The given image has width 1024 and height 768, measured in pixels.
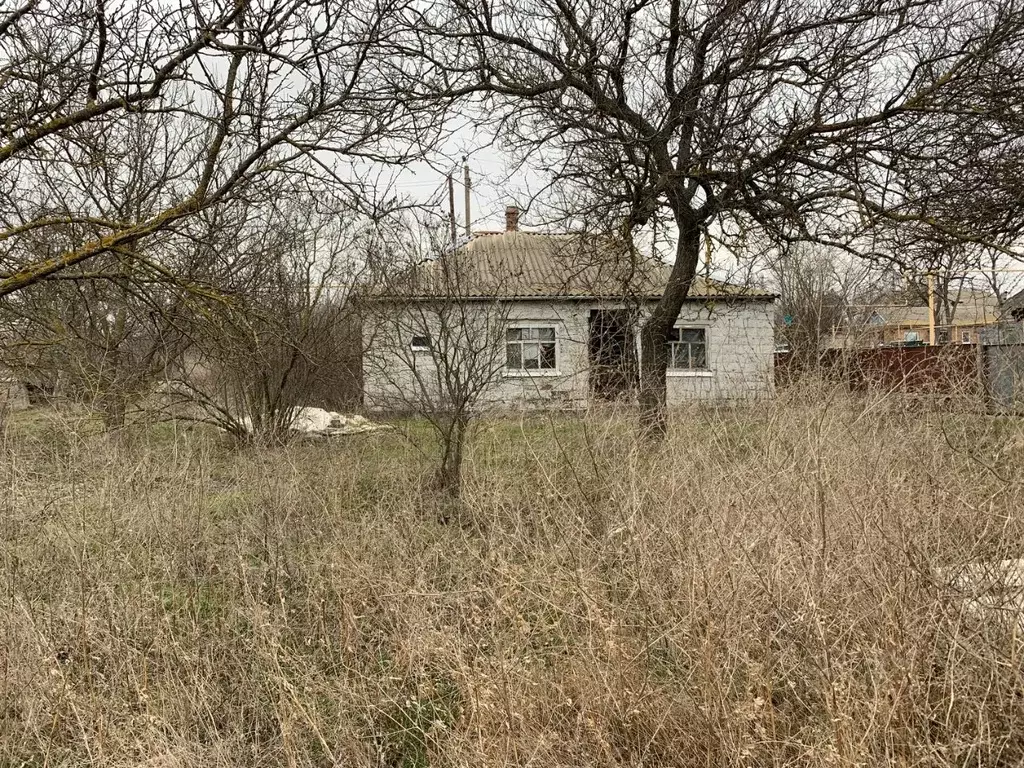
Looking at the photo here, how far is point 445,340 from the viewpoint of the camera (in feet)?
21.3

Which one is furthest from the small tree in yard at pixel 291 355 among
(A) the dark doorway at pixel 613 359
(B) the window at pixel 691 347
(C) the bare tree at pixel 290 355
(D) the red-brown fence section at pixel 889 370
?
(B) the window at pixel 691 347

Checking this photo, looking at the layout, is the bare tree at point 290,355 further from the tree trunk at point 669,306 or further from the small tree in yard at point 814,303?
the small tree in yard at point 814,303

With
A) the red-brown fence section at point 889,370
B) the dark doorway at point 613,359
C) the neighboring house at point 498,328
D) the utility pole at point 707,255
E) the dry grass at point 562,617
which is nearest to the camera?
the dry grass at point 562,617

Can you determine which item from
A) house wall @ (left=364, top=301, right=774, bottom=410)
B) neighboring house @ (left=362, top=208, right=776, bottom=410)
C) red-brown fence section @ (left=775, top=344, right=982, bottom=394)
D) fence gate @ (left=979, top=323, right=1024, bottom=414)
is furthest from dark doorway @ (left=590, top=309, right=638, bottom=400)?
fence gate @ (left=979, top=323, right=1024, bottom=414)

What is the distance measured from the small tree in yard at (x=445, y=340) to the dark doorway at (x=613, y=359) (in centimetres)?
105

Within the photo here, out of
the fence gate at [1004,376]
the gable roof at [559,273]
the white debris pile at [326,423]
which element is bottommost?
the white debris pile at [326,423]

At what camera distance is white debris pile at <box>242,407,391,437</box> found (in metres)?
8.13

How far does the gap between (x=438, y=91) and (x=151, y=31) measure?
3008 millimetres

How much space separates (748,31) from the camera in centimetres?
637

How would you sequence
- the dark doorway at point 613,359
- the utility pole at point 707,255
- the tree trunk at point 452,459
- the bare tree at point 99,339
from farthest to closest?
1. the utility pole at point 707,255
2. the dark doorway at point 613,359
3. the tree trunk at point 452,459
4. the bare tree at point 99,339

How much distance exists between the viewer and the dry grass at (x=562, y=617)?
2252 mm

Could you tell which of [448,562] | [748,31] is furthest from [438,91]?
[448,562]

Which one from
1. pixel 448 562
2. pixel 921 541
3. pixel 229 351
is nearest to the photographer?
pixel 921 541

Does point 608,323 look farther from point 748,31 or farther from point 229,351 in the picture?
point 229,351
